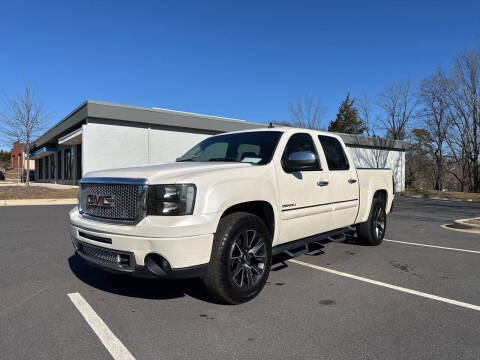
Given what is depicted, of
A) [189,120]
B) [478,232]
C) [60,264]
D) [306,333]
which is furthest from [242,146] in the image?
[189,120]

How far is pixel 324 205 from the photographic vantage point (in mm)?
4812

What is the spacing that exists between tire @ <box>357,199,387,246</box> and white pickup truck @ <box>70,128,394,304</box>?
154cm

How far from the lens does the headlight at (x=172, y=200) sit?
3.16m

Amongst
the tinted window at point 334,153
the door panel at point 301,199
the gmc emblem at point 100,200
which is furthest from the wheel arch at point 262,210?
the tinted window at point 334,153

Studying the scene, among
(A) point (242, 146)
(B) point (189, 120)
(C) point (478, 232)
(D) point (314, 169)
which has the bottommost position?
(C) point (478, 232)

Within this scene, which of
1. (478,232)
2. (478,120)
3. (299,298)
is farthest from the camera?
(478,120)

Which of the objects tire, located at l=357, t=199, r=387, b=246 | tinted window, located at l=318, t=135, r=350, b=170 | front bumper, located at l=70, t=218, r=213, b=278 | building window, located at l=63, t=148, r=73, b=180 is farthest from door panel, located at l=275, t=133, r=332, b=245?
building window, located at l=63, t=148, r=73, b=180

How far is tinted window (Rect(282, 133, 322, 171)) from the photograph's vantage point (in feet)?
14.9

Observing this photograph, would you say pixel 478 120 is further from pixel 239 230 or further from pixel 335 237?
pixel 239 230

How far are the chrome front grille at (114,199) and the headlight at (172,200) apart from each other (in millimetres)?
112

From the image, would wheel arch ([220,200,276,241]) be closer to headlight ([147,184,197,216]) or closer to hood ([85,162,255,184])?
hood ([85,162,255,184])

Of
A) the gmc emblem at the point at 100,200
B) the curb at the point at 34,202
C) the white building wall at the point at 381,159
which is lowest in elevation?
the curb at the point at 34,202

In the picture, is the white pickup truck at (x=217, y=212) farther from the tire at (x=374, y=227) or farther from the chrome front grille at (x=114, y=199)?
the tire at (x=374, y=227)

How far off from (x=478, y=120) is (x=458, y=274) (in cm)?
3544
